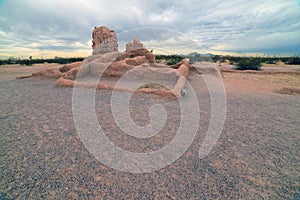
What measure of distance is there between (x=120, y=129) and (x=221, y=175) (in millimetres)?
2075

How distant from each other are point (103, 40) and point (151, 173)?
46.8ft

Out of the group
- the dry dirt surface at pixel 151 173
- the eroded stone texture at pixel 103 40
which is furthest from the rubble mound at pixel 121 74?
the dry dirt surface at pixel 151 173

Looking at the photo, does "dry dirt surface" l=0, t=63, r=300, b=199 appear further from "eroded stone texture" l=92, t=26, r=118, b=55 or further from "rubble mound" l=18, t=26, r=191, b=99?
"eroded stone texture" l=92, t=26, r=118, b=55

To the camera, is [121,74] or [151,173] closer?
[151,173]

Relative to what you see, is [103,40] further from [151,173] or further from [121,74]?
[151,173]

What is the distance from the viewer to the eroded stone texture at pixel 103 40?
14180 millimetres

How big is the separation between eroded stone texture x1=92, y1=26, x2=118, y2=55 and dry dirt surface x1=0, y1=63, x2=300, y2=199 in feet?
36.6

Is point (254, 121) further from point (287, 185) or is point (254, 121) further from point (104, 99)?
point (104, 99)

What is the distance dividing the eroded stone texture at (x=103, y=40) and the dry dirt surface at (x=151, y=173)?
36.6 feet

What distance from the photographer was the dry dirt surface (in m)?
1.85

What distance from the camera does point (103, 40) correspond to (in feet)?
46.8

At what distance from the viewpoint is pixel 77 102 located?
5.16 meters

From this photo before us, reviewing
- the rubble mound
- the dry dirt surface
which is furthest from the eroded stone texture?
the dry dirt surface

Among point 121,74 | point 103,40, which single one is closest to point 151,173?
point 121,74
